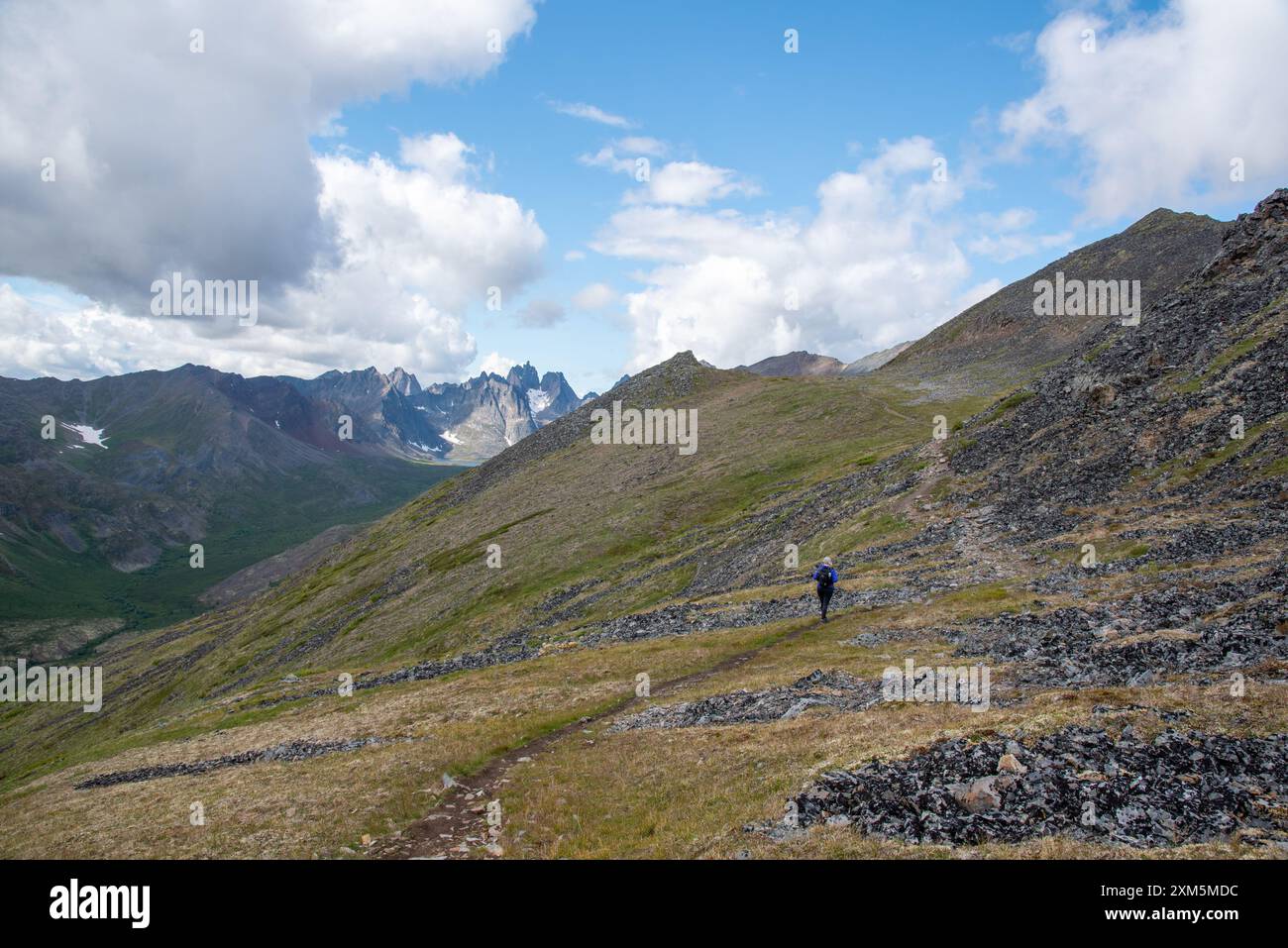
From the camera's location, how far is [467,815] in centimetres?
2194

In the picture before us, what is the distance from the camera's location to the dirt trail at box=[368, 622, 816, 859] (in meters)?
19.2

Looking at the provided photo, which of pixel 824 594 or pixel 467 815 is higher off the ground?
pixel 824 594

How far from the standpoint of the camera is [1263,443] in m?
36.7

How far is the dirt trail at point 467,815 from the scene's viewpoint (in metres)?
19.2

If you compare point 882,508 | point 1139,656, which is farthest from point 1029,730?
point 882,508

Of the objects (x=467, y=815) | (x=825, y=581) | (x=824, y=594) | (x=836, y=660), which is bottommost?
(x=467, y=815)

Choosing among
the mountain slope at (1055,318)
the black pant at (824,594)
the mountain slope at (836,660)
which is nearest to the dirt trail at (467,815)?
the mountain slope at (836,660)

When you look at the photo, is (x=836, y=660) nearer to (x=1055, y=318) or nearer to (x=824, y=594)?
(x=824, y=594)

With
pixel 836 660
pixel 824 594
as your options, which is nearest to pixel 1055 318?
pixel 824 594

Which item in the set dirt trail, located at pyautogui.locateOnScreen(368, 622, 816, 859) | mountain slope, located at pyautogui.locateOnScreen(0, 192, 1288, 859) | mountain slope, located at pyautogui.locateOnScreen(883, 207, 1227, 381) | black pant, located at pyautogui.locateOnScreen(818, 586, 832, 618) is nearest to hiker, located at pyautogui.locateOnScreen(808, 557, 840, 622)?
black pant, located at pyautogui.locateOnScreen(818, 586, 832, 618)

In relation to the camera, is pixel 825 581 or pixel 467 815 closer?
pixel 467 815

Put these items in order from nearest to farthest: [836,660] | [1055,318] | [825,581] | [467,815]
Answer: [467,815] < [836,660] < [825,581] < [1055,318]
